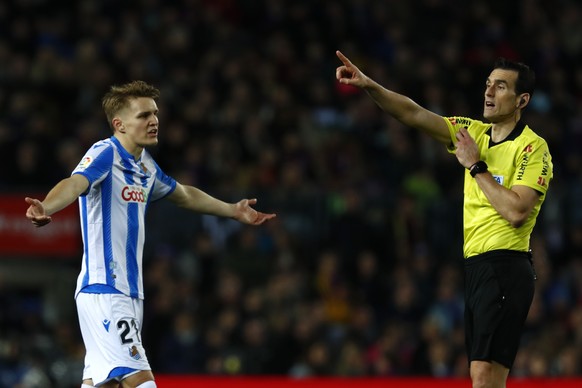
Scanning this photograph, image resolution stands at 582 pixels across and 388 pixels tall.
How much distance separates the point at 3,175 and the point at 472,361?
782 cm

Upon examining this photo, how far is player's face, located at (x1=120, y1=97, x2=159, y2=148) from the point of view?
23.5 feet

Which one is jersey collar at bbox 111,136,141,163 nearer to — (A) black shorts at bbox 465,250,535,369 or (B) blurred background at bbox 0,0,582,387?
(A) black shorts at bbox 465,250,535,369

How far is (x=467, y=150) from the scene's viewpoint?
6.82m

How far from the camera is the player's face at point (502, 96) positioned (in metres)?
6.94

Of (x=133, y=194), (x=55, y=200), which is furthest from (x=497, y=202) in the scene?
(x=55, y=200)

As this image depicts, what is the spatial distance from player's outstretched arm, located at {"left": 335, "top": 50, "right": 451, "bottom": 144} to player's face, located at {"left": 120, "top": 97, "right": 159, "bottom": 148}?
1.14 meters

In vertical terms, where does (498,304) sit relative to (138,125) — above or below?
below

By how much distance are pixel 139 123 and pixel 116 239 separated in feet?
2.31

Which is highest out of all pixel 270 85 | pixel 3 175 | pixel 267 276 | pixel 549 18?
pixel 549 18

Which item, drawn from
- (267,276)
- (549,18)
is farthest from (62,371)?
(549,18)

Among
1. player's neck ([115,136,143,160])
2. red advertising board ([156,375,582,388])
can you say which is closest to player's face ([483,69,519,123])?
player's neck ([115,136,143,160])

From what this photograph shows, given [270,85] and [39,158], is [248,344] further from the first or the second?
[270,85]

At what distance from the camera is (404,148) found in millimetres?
14273

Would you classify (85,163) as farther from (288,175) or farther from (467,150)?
(288,175)
